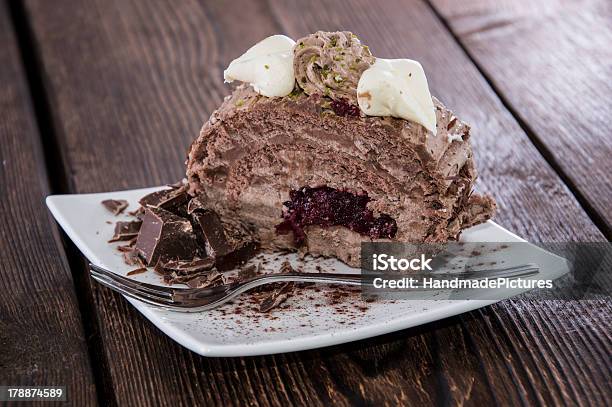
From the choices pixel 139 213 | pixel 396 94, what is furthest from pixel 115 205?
pixel 396 94

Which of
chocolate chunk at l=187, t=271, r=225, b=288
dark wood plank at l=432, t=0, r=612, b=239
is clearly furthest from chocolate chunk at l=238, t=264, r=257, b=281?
dark wood plank at l=432, t=0, r=612, b=239

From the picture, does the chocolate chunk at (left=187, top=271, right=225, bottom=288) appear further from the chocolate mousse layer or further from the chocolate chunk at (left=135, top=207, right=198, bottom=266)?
the chocolate mousse layer

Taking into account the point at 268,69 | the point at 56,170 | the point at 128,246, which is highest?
the point at 268,69

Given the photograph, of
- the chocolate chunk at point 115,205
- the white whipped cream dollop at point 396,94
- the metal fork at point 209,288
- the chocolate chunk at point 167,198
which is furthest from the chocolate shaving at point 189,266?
the white whipped cream dollop at point 396,94

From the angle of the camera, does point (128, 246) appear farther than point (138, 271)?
Yes

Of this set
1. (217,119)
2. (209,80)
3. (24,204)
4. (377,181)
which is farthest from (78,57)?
(377,181)

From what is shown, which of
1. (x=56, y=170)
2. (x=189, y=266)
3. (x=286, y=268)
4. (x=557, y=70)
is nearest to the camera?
(x=189, y=266)

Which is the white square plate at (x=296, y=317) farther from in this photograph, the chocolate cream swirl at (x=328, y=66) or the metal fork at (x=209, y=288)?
the chocolate cream swirl at (x=328, y=66)

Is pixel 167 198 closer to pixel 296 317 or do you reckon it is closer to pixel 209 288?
pixel 209 288
